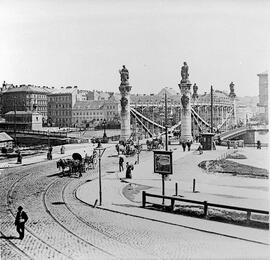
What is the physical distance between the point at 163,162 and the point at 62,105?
88.2 metres

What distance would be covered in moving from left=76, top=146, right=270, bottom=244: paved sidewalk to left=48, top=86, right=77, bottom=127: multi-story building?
76114 millimetres

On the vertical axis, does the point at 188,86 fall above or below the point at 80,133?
above

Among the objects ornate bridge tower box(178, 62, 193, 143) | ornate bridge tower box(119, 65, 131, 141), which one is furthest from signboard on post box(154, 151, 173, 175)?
ornate bridge tower box(178, 62, 193, 143)

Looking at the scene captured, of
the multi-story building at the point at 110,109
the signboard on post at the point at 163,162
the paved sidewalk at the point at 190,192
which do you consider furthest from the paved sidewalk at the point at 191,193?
the multi-story building at the point at 110,109

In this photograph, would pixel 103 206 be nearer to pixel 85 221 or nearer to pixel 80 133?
pixel 85 221

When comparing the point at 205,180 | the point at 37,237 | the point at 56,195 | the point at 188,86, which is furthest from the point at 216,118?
the point at 37,237

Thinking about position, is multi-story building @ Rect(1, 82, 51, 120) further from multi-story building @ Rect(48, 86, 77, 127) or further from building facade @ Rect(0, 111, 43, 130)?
building facade @ Rect(0, 111, 43, 130)

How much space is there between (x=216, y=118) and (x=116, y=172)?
2293 inches

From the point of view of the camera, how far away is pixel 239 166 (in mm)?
28406

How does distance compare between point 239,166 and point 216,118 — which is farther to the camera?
point 216,118

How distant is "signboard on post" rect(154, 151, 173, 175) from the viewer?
17.2 meters

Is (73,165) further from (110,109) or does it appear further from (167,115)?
(110,109)

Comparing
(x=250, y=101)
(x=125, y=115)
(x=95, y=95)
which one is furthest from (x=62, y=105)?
(x=125, y=115)

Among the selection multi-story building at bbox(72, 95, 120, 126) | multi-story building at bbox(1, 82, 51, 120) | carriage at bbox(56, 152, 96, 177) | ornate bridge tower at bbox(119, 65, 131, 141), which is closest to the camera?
carriage at bbox(56, 152, 96, 177)
